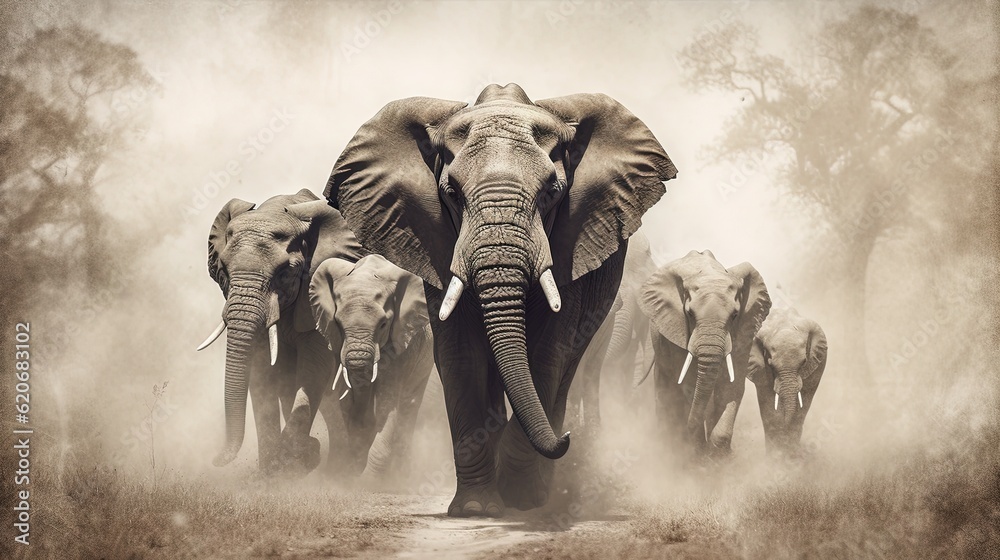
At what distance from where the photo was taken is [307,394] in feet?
39.8

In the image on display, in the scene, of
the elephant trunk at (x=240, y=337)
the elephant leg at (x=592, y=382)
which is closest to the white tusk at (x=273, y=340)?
the elephant trunk at (x=240, y=337)

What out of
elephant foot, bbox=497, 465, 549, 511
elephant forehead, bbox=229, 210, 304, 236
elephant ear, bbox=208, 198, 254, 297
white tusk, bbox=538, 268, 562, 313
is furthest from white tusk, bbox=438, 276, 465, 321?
elephant ear, bbox=208, 198, 254, 297

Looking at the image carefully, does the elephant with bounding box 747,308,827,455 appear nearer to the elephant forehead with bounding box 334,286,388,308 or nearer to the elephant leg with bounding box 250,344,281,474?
the elephant forehead with bounding box 334,286,388,308

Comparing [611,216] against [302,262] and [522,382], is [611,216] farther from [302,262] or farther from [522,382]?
[302,262]

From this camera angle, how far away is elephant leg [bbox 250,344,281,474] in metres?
11.8

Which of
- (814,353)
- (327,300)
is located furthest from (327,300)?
(814,353)

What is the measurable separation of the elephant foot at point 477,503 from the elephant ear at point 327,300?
13.3 feet

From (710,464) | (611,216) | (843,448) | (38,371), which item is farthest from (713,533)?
(38,371)

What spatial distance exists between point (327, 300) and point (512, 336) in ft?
17.0

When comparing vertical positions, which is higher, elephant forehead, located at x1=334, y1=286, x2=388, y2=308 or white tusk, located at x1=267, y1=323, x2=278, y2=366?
elephant forehead, located at x1=334, y1=286, x2=388, y2=308

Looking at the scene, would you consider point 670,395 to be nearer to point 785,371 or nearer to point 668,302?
point 668,302

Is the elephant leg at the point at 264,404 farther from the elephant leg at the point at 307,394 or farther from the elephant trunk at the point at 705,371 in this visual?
the elephant trunk at the point at 705,371

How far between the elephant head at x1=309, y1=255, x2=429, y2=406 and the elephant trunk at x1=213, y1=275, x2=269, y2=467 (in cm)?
82

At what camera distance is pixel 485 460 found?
8.65 m
